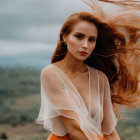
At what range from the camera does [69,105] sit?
419cm

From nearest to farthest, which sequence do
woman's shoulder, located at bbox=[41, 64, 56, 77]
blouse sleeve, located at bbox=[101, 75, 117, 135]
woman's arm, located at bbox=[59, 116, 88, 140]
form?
woman's arm, located at bbox=[59, 116, 88, 140] → woman's shoulder, located at bbox=[41, 64, 56, 77] → blouse sleeve, located at bbox=[101, 75, 117, 135]

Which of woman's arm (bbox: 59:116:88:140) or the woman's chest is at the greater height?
the woman's chest

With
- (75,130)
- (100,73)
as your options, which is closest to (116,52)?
(100,73)

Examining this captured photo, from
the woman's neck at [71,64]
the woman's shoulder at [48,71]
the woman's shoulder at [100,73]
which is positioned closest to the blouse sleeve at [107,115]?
the woman's shoulder at [100,73]

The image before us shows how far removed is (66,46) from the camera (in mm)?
4562

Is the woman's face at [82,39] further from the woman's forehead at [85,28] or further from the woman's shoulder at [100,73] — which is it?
the woman's shoulder at [100,73]

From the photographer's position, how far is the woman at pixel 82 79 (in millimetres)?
4211

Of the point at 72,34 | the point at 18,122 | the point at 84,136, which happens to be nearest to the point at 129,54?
the point at 72,34

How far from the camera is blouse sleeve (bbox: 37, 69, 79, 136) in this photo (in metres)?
4.19

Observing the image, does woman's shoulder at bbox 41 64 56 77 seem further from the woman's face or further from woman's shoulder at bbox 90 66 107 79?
woman's shoulder at bbox 90 66 107 79

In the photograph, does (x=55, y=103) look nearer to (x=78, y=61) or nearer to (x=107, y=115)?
(x=78, y=61)

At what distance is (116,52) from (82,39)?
65 centimetres

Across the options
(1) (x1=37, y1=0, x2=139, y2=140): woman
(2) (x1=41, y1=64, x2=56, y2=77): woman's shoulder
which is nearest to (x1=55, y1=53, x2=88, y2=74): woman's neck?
(1) (x1=37, y1=0, x2=139, y2=140): woman

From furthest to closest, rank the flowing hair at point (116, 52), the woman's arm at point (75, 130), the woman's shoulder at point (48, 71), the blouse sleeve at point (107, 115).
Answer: the blouse sleeve at point (107, 115) < the flowing hair at point (116, 52) < the woman's shoulder at point (48, 71) < the woman's arm at point (75, 130)
